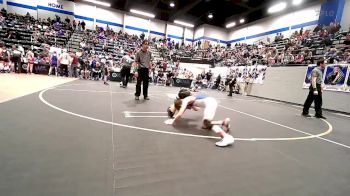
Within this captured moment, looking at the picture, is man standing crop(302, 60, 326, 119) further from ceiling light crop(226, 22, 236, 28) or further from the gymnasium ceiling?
ceiling light crop(226, 22, 236, 28)

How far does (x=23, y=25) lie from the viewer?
61.4 ft

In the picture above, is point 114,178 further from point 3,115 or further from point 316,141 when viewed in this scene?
point 316,141

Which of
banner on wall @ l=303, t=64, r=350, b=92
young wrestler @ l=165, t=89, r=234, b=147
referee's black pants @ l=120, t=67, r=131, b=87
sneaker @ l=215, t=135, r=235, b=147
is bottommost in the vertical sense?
sneaker @ l=215, t=135, r=235, b=147

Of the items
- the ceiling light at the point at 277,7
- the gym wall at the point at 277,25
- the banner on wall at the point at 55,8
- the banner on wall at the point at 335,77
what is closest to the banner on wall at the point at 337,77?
the banner on wall at the point at 335,77

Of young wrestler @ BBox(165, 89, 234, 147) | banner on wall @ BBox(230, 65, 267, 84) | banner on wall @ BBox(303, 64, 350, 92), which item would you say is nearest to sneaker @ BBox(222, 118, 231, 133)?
young wrestler @ BBox(165, 89, 234, 147)

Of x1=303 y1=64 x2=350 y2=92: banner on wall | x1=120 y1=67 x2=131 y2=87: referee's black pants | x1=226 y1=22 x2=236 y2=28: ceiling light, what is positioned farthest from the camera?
x1=226 y1=22 x2=236 y2=28: ceiling light

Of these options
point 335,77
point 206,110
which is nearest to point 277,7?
point 335,77

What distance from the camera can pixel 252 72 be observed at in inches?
609

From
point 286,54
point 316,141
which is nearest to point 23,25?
point 286,54

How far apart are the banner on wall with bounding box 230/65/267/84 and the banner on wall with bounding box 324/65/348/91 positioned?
4.44 m

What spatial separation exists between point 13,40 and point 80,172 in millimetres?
19157

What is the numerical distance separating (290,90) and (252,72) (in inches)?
150

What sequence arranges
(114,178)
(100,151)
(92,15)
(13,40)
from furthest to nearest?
(92,15), (13,40), (100,151), (114,178)

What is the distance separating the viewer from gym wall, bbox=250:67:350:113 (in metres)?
9.38
